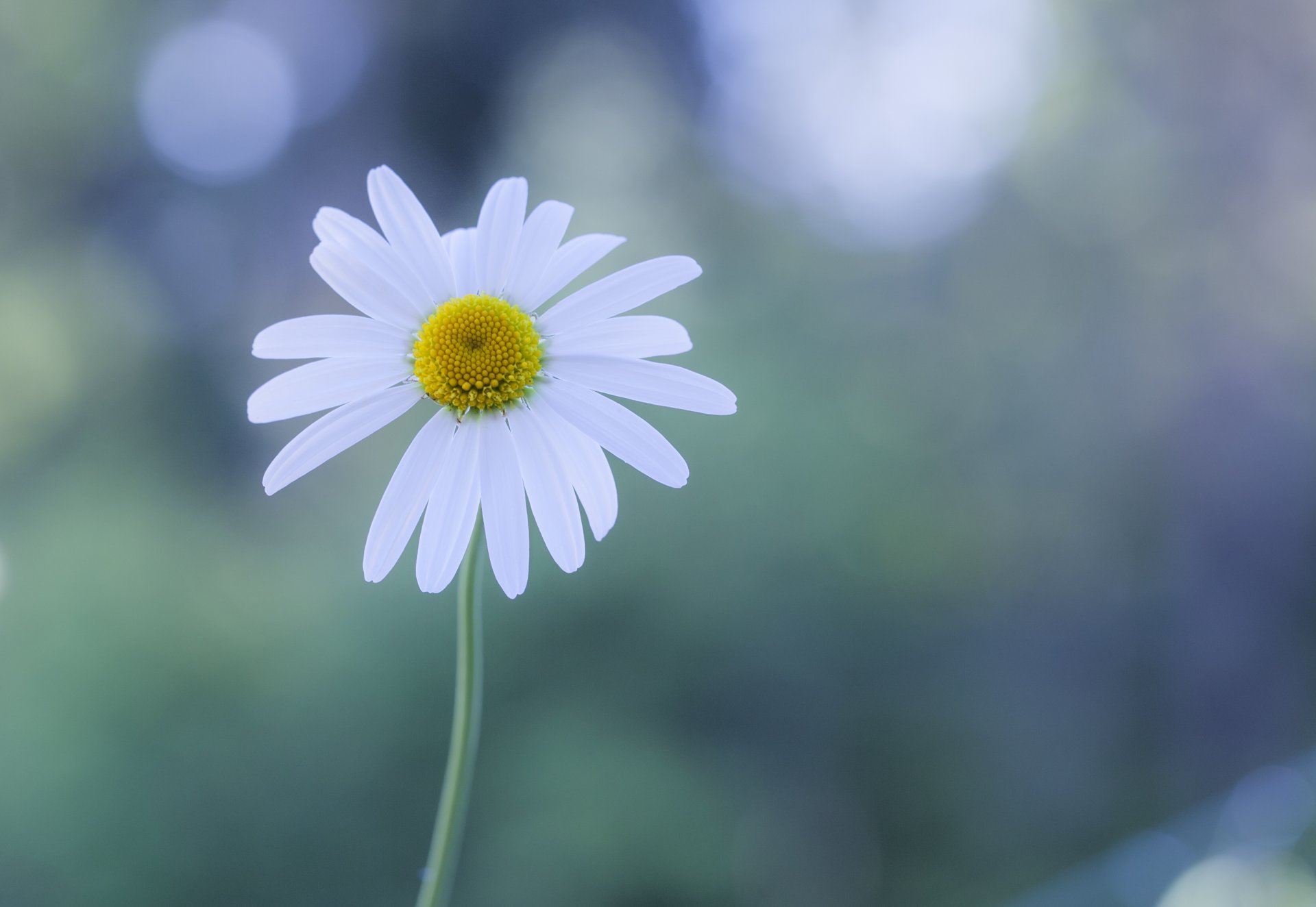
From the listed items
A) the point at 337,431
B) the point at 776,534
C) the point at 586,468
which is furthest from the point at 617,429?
the point at 776,534

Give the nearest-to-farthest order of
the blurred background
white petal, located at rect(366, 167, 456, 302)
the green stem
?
1. the green stem
2. white petal, located at rect(366, 167, 456, 302)
3. the blurred background

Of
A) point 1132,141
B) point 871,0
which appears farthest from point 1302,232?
point 871,0

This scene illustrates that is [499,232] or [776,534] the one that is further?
[776,534]

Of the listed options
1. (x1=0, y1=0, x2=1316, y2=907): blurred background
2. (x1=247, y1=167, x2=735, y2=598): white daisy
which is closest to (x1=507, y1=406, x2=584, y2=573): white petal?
(x1=247, y1=167, x2=735, y2=598): white daisy

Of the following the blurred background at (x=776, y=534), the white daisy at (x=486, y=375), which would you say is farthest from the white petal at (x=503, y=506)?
the blurred background at (x=776, y=534)

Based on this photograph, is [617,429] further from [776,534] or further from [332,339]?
[776,534]

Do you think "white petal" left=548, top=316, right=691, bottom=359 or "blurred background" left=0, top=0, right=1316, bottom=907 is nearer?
"white petal" left=548, top=316, right=691, bottom=359

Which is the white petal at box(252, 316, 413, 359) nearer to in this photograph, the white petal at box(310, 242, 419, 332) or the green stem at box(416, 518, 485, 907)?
the white petal at box(310, 242, 419, 332)
